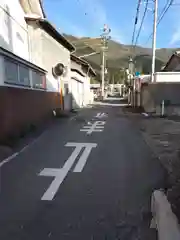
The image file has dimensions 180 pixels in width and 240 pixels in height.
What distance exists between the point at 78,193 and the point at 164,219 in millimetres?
1948

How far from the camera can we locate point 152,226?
3760 mm

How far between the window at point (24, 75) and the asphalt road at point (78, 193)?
3.43 m

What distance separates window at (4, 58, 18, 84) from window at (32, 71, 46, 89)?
9.16ft

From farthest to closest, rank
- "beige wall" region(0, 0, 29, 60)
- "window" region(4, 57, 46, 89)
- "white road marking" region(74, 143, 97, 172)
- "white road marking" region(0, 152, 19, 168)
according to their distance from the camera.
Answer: "beige wall" region(0, 0, 29, 60) < "window" region(4, 57, 46, 89) < "white road marking" region(0, 152, 19, 168) < "white road marking" region(74, 143, 97, 172)

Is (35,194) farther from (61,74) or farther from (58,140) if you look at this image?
(61,74)

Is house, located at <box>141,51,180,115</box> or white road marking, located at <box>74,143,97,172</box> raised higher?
house, located at <box>141,51,180,115</box>

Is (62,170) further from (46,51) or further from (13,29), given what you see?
(46,51)

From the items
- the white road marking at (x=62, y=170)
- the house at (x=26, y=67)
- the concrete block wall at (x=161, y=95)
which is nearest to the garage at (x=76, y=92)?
the house at (x=26, y=67)

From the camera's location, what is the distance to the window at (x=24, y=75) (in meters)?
10.7

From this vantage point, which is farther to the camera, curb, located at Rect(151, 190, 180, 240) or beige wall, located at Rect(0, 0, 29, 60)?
beige wall, located at Rect(0, 0, 29, 60)

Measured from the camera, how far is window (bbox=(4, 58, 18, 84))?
9.09m

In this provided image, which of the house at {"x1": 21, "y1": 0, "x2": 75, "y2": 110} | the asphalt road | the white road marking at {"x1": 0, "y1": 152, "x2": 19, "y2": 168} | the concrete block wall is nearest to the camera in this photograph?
the asphalt road

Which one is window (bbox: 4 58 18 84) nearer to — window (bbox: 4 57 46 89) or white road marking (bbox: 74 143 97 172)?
window (bbox: 4 57 46 89)

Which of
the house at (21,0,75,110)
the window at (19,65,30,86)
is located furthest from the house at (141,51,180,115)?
the window at (19,65,30,86)
